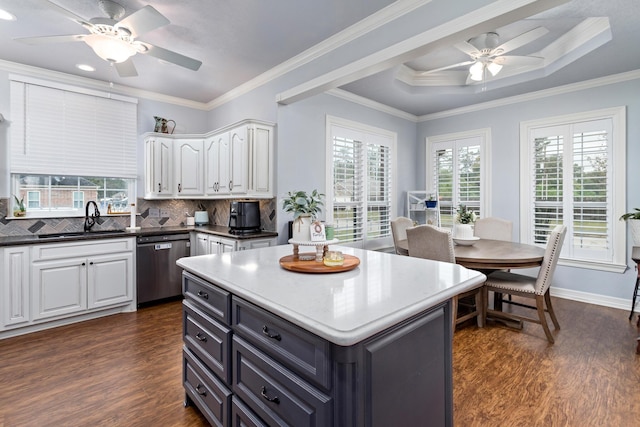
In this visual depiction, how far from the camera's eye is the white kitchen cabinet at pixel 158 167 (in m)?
4.28

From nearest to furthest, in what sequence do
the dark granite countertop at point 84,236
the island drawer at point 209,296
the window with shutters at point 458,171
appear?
the island drawer at point 209,296 → the dark granite countertop at point 84,236 → the window with shutters at point 458,171

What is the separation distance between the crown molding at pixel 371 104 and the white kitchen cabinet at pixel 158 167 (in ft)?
7.69

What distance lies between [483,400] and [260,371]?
1.61m

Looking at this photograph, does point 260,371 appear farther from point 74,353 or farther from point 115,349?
point 74,353

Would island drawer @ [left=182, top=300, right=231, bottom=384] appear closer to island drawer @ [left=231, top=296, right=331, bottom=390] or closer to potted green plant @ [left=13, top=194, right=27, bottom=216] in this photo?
island drawer @ [left=231, top=296, right=331, bottom=390]

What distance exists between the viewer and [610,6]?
240cm

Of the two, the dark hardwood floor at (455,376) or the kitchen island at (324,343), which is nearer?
the kitchen island at (324,343)

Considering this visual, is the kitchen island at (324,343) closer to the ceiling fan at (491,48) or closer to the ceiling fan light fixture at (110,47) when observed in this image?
the ceiling fan light fixture at (110,47)

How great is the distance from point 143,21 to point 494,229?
4.30m

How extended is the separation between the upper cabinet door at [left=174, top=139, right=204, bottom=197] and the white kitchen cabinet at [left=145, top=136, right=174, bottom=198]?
0.11 m

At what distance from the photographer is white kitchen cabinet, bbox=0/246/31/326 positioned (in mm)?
2988

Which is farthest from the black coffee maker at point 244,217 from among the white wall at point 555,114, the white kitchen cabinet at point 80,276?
the white wall at point 555,114

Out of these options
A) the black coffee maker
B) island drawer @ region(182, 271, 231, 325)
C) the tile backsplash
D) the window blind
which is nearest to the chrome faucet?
the tile backsplash

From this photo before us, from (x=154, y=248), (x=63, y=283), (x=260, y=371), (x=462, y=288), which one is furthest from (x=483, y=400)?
(x=63, y=283)
